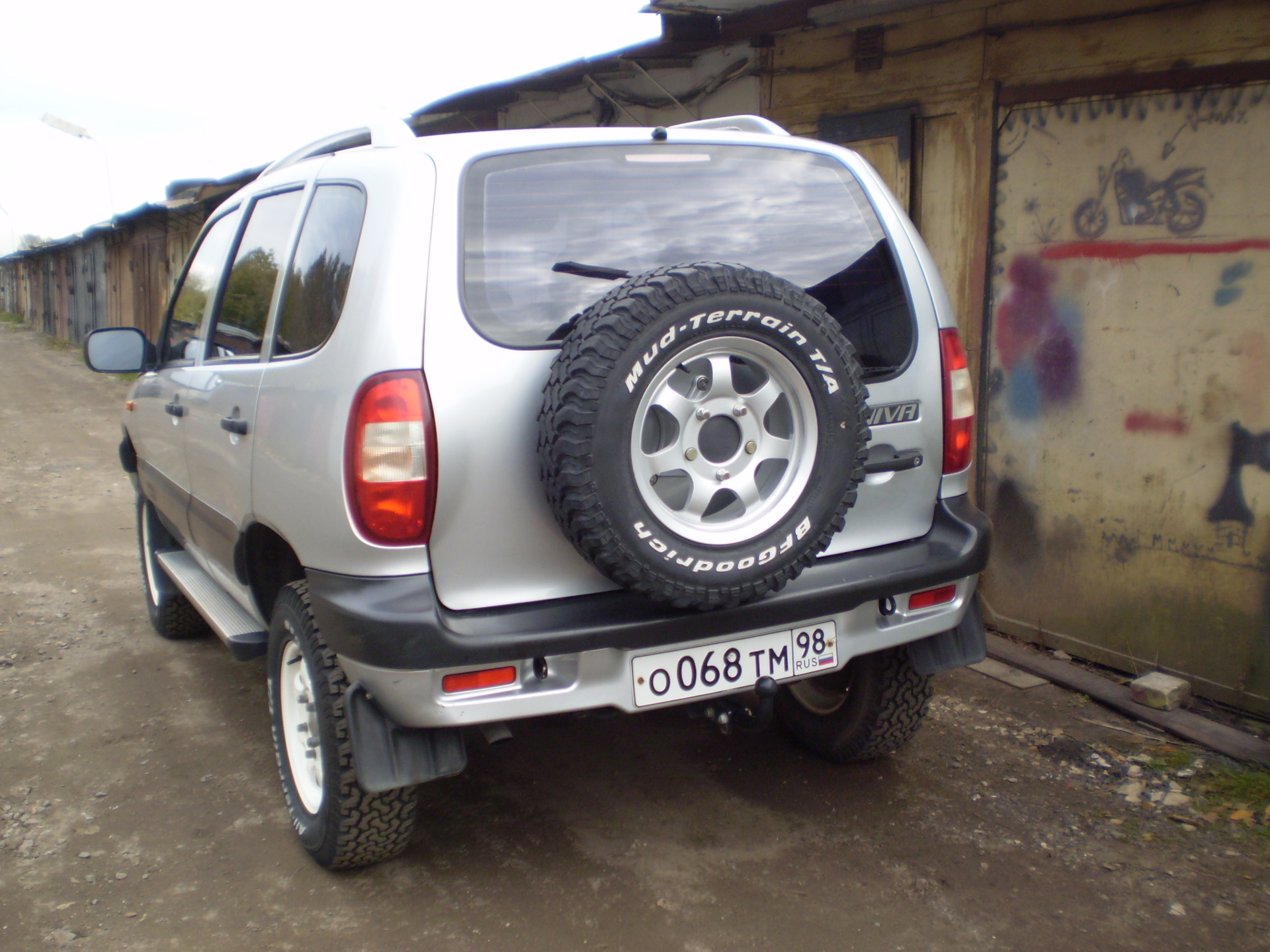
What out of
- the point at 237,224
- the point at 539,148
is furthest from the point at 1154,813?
the point at 237,224

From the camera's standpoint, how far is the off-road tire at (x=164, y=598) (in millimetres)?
4430

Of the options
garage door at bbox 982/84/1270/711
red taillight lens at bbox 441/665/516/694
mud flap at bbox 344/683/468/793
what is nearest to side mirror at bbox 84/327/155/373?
mud flap at bbox 344/683/468/793

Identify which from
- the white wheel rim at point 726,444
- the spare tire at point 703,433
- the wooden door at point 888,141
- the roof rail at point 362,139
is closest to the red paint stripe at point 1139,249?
the wooden door at point 888,141

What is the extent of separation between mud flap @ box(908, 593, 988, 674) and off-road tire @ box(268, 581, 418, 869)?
1417 mm

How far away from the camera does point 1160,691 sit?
3.67 metres

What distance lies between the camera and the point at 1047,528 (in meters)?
4.26

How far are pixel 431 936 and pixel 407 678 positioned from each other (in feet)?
2.42

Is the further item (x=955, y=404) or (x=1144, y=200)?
(x=1144, y=200)

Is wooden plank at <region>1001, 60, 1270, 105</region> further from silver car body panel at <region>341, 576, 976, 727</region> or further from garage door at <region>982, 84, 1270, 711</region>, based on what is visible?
silver car body panel at <region>341, 576, 976, 727</region>

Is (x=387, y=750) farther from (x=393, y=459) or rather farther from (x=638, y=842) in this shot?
(x=638, y=842)

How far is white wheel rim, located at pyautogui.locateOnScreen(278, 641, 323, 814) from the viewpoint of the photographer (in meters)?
2.69

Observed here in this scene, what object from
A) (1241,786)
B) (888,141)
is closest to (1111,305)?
(888,141)

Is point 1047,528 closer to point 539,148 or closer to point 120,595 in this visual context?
point 539,148

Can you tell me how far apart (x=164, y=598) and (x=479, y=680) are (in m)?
2.83
